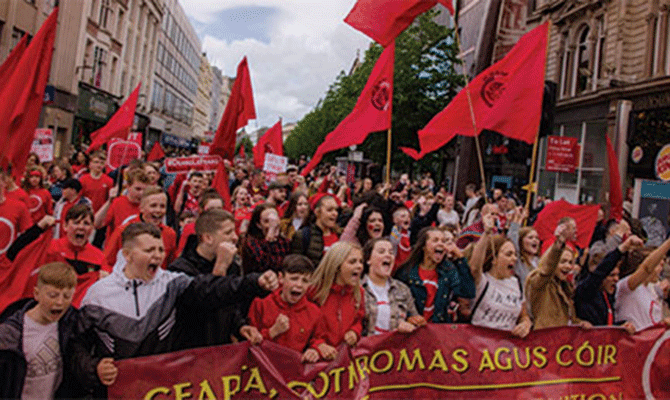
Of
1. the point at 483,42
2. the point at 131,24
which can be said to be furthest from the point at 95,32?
the point at 483,42

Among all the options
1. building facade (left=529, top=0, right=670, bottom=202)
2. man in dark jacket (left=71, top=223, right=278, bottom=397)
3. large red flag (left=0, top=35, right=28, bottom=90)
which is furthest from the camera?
building facade (left=529, top=0, right=670, bottom=202)

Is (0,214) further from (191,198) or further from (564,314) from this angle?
(564,314)

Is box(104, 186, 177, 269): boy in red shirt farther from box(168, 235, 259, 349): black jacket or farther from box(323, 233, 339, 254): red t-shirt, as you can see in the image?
box(323, 233, 339, 254): red t-shirt

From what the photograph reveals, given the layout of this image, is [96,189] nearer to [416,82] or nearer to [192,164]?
[192,164]

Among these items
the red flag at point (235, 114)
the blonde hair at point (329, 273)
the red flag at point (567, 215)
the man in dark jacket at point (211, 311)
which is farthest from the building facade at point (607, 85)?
the man in dark jacket at point (211, 311)

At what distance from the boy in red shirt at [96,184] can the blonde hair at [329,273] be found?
4.86 m

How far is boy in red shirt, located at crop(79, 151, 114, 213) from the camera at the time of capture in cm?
742

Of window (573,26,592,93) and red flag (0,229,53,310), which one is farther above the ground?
window (573,26,592,93)

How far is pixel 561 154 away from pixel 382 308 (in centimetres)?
1325

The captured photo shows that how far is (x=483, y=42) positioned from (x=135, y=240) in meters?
24.6

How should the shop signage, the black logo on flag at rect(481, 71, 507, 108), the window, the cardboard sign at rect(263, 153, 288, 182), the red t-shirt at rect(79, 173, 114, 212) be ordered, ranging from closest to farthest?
the black logo on flag at rect(481, 71, 507, 108) → the red t-shirt at rect(79, 173, 114, 212) → the cardboard sign at rect(263, 153, 288, 182) → the shop signage → the window

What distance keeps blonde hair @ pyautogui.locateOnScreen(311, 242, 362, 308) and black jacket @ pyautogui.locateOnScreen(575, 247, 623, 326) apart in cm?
212

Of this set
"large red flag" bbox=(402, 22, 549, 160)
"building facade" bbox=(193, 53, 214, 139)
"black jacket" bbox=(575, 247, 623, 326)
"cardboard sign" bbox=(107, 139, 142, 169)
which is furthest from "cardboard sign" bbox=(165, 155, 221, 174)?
"building facade" bbox=(193, 53, 214, 139)

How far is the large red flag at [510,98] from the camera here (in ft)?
18.0
